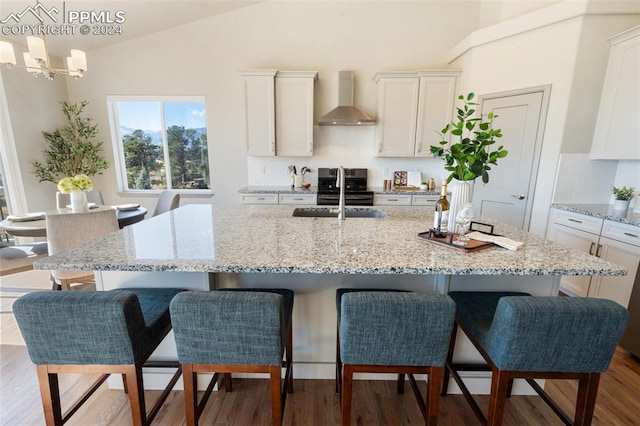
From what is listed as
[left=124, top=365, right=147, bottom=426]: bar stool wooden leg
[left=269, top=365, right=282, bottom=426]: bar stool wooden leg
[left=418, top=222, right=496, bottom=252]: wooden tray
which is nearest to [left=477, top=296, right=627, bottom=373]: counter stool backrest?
[left=418, top=222, right=496, bottom=252]: wooden tray

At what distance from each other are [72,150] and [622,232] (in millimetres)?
6273

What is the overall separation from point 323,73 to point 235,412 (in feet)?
13.2

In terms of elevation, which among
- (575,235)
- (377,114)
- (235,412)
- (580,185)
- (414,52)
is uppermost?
(414,52)

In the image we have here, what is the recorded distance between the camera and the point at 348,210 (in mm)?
2521

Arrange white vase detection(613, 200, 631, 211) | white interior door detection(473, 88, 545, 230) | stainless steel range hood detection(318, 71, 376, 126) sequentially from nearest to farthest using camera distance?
white vase detection(613, 200, 631, 211)
white interior door detection(473, 88, 545, 230)
stainless steel range hood detection(318, 71, 376, 126)

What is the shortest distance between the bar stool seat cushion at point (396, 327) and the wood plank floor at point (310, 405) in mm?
738

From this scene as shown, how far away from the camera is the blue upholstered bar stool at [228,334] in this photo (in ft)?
3.38

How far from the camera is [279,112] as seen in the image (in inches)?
152

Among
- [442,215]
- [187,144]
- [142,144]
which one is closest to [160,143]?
[142,144]

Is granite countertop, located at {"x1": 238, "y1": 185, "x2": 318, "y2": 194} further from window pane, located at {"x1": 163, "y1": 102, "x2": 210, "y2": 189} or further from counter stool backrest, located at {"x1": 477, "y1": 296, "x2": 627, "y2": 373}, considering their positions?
counter stool backrest, located at {"x1": 477, "y1": 296, "x2": 627, "y2": 373}

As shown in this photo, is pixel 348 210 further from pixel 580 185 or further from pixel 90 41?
pixel 90 41

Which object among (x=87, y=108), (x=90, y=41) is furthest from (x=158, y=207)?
(x=90, y=41)

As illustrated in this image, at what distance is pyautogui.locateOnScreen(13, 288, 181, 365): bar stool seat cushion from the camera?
40.3 inches

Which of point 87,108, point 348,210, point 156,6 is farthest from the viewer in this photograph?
point 87,108
